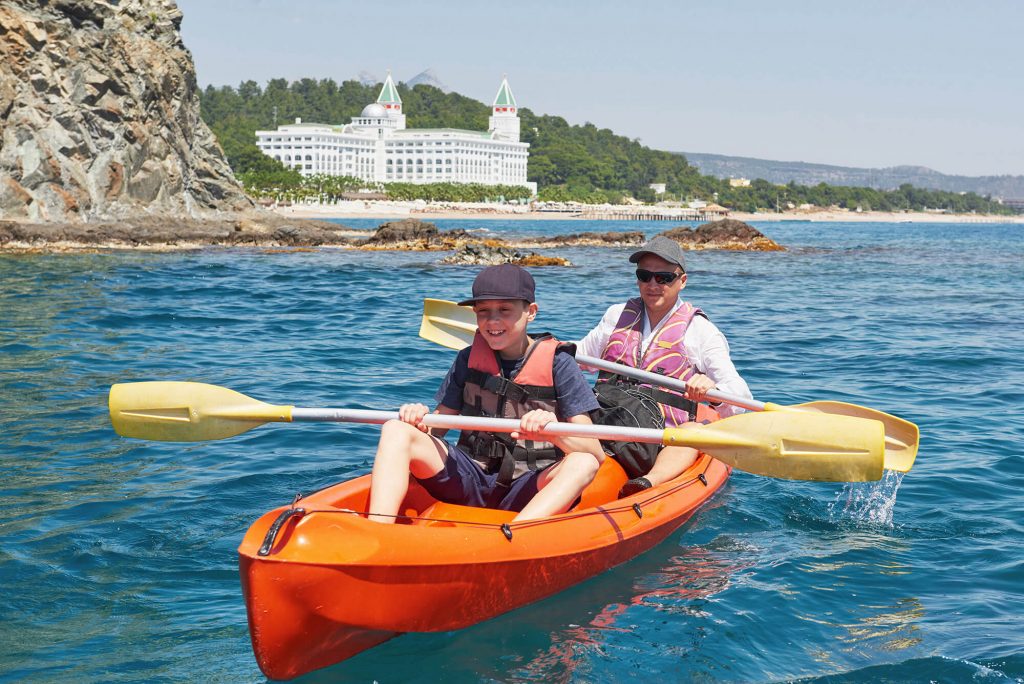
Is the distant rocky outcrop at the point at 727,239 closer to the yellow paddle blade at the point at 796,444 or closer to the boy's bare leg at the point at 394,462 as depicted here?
the yellow paddle blade at the point at 796,444

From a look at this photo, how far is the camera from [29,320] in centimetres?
1397

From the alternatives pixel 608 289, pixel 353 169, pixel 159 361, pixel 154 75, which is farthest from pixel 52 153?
pixel 353 169

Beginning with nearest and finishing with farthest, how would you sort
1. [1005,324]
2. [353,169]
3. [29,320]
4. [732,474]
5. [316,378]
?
[732,474] → [316,378] → [29,320] → [1005,324] → [353,169]

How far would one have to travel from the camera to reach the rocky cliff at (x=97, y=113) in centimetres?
3428

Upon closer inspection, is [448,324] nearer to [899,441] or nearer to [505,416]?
[505,416]

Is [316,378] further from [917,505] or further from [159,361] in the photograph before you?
[917,505]

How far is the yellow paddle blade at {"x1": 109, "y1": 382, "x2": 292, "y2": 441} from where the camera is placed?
514cm

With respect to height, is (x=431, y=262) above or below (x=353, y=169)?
below

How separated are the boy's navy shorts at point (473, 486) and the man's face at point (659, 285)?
63.0 inches

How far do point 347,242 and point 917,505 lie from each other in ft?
111

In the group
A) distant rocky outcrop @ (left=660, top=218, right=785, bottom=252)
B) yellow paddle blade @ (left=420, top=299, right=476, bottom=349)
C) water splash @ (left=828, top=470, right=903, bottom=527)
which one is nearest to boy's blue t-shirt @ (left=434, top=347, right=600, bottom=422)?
water splash @ (left=828, top=470, right=903, bottom=527)

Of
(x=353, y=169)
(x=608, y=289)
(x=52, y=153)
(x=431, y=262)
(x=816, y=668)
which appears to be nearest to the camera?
(x=816, y=668)

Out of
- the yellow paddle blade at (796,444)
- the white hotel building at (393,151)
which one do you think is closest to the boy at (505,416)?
the yellow paddle blade at (796,444)

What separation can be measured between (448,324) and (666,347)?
7.06 feet
